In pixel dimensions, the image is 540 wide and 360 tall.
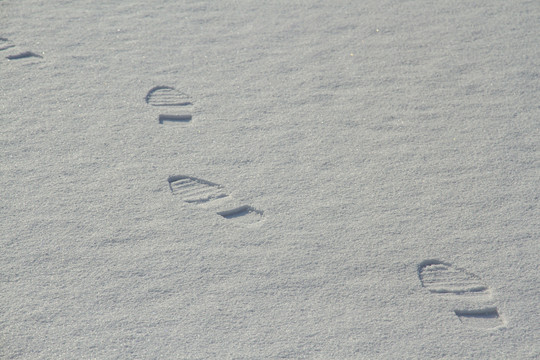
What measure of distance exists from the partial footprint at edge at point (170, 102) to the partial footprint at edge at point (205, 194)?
371 mm

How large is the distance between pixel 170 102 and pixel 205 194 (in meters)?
0.60

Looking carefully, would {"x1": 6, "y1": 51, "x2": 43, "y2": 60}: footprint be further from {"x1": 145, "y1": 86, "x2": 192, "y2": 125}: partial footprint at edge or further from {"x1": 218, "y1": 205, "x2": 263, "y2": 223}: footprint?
{"x1": 218, "y1": 205, "x2": 263, "y2": 223}: footprint

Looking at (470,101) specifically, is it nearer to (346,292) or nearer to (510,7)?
(510,7)

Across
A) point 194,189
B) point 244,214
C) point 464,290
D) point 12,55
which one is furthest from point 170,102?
point 464,290

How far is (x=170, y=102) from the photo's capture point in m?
2.52

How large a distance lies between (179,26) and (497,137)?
1733mm

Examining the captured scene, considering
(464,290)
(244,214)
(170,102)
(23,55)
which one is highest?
(23,55)

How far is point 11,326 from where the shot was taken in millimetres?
1687

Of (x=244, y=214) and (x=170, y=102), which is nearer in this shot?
(x=244, y=214)

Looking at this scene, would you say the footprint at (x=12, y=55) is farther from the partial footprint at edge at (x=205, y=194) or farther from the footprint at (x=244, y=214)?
the footprint at (x=244, y=214)

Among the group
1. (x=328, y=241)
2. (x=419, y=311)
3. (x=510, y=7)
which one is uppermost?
(x=510, y=7)

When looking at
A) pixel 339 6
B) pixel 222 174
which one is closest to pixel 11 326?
pixel 222 174

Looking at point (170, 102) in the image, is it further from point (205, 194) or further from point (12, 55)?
point (12, 55)

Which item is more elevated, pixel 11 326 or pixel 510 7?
pixel 510 7
